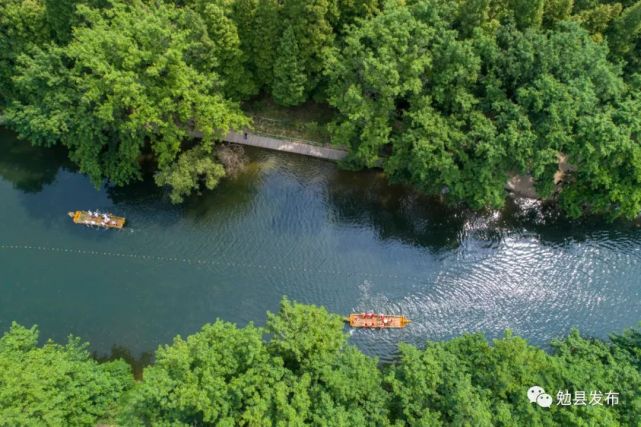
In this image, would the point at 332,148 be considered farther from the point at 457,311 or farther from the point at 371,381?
the point at 371,381

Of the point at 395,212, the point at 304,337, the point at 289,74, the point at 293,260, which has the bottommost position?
the point at 293,260

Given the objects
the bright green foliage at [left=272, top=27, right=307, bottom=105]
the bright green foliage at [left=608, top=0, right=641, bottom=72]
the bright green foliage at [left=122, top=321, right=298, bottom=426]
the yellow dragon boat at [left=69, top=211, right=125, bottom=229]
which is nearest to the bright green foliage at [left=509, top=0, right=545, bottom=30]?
the bright green foliage at [left=608, top=0, right=641, bottom=72]

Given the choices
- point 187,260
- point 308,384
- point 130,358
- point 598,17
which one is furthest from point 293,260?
point 598,17

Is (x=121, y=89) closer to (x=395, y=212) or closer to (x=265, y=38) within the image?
(x=265, y=38)

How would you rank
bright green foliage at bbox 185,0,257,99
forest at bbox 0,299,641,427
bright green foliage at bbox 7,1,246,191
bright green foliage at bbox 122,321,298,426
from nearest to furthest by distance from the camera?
bright green foliage at bbox 122,321,298,426, forest at bbox 0,299,641,427, bright green foliage at bbox 7,1,246,191, bright green foliage at bbox 185,0,257,99

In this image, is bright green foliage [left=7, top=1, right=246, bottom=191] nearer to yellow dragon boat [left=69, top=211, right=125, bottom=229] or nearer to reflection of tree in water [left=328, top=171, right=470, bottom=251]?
yellow dragon boat [left=69, top=211, right=125, bottom=229]

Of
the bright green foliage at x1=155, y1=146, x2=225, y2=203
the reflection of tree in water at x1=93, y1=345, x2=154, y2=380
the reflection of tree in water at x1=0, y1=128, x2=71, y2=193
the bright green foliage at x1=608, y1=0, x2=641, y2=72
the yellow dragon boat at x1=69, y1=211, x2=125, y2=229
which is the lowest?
the reflection of tree in water at x1=93, y1=345, x2=154, y2=380
